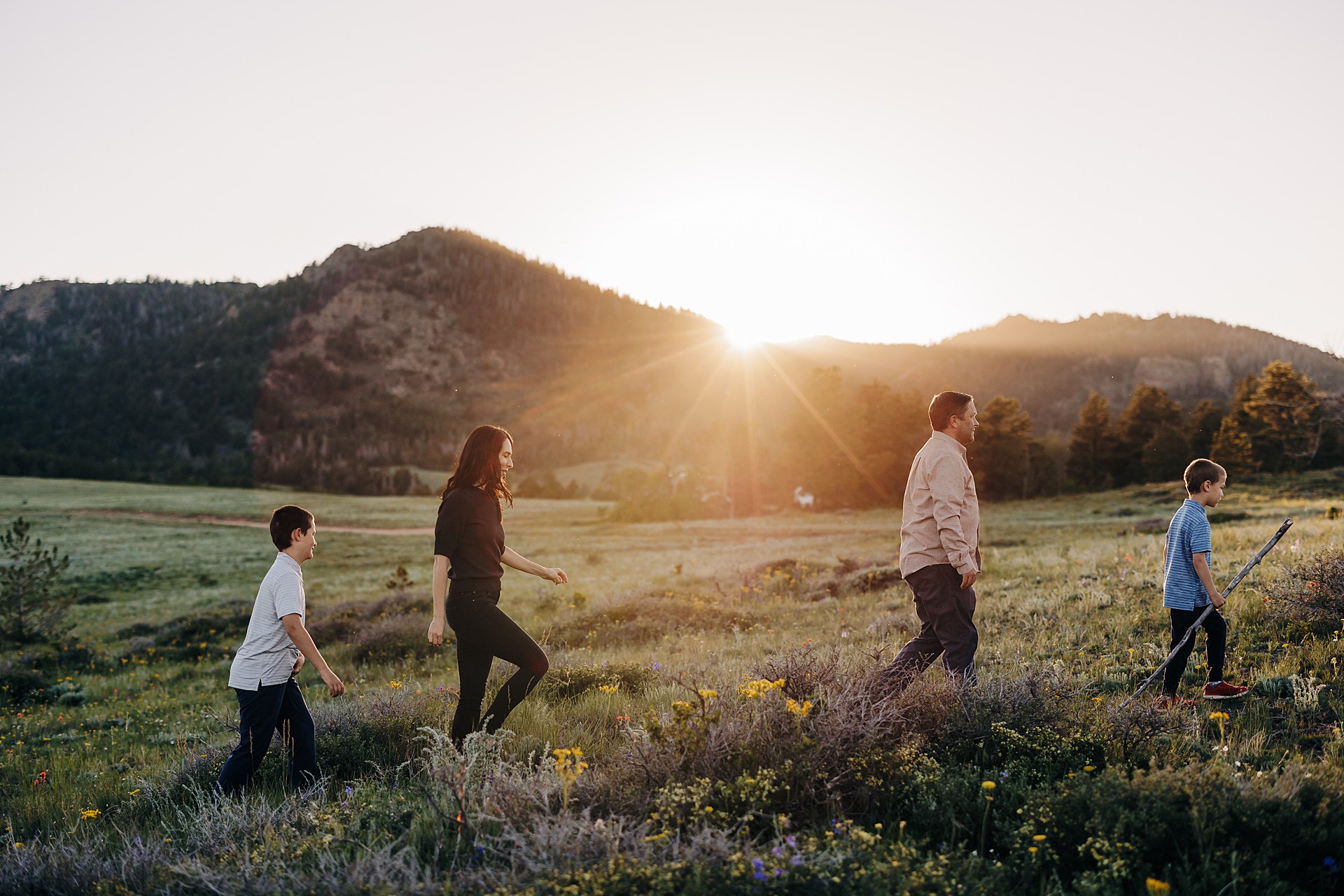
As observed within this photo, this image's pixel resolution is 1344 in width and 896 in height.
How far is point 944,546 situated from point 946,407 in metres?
1.08

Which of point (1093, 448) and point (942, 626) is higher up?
point (1093, 448)

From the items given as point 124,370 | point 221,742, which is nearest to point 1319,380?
point 221,742

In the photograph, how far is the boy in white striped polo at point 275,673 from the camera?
452cm

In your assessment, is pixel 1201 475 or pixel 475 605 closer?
pixel 475 605

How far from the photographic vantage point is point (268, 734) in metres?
4.57

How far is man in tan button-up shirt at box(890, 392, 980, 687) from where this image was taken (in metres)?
4.89

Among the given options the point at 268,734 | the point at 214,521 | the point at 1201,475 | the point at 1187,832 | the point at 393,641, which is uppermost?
the point at 1201,475

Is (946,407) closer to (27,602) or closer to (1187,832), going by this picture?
(1187,832)

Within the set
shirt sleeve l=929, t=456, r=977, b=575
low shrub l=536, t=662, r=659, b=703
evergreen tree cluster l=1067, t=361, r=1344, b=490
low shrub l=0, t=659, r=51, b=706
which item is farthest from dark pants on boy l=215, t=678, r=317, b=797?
evergreen tree cluster l=1067, t=361, r=1344, b=490

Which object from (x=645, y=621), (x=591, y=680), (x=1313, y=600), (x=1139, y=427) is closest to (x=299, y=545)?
(x=591, y=680)

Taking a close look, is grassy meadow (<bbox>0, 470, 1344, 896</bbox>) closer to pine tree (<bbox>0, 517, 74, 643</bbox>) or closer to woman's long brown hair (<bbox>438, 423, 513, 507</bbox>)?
woman's long brown hair (<bbox>438, 423, 513, 507</bbox>)

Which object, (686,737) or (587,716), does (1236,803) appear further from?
(587,716)

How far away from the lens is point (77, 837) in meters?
4.19

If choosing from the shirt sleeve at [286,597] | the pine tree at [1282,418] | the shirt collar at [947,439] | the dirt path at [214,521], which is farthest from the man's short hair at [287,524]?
the pine tree at [1282,418]
